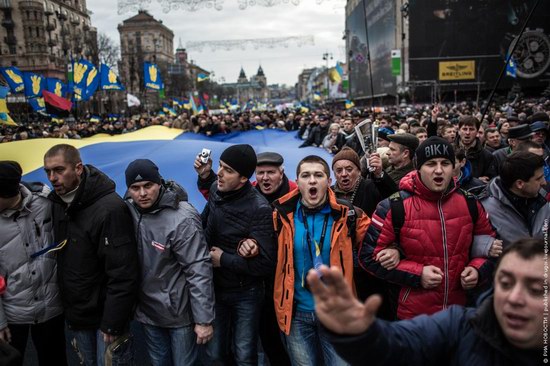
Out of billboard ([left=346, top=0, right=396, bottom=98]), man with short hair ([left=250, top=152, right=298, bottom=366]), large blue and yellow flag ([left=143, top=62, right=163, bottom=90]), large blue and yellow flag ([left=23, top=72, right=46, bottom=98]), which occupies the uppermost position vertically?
billboard ([left=346, top=0, right=396, bottom=98])

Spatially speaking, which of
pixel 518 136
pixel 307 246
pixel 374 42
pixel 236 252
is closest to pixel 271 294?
pixel 236 252

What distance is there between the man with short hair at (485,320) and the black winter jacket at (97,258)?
1.86 metres

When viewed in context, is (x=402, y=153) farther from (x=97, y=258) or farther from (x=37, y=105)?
(x=37, y=105)

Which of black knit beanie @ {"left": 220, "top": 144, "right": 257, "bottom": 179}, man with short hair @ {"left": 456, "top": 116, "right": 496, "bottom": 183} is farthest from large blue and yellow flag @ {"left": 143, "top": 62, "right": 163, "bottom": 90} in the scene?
black knit beanie @ {"left": 220, "top": 144, "right": 257, "bottom": 179}

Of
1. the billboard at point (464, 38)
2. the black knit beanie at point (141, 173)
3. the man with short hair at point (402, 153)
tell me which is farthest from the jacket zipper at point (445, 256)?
the billboard at point (464, 38)

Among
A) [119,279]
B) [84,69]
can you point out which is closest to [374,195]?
[119,279]

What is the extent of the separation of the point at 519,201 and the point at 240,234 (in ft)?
6.37

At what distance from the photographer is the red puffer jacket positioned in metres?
2.71

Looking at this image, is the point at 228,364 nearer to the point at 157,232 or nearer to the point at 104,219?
the point at 157,232

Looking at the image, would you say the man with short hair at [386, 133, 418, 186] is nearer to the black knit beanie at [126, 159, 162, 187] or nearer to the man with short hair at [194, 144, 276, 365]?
the man with short hair at [194, 144, 276, 365]

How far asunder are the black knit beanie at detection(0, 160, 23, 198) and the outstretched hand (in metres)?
2.52

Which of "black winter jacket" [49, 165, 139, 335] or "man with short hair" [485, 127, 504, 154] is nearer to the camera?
"black winter jacket" [49, 165, 139, 335]

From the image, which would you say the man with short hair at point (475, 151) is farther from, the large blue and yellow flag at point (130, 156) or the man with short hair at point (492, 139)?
the large blue and yellow flag at point (130, 156)

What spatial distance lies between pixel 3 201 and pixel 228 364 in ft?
6.75
